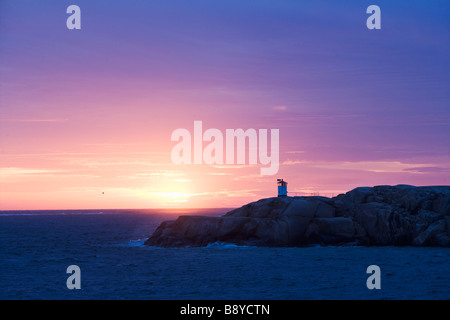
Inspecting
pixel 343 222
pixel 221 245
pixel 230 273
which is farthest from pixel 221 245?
pixel 230 273

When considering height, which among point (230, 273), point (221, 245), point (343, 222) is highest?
point (343, 222)

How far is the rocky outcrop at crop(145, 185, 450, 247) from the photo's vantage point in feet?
183

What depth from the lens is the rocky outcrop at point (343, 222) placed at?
55906 millimetres

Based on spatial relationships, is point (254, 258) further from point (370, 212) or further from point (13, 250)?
point (13, 250)

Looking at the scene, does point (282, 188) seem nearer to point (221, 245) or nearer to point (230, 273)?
point (221, 245)

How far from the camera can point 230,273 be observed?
127ft

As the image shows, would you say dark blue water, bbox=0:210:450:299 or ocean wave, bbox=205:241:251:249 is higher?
dark blue water, bbox=0:210:450:299

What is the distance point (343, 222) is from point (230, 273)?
68.9 feet

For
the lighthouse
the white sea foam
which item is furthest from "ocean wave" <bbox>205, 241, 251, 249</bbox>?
the lighthouse

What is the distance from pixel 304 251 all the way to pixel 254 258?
6793mm

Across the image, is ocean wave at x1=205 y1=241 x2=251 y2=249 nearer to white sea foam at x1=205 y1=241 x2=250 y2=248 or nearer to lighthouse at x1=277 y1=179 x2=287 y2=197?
white sea foam at x1=205 y1=241 x2=250 y2=248

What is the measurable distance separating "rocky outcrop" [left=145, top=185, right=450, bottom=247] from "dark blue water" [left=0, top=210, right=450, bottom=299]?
249cm

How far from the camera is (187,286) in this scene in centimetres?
3372
